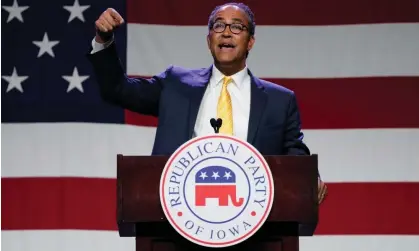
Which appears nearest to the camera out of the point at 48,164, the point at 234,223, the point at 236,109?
the point at 234,223

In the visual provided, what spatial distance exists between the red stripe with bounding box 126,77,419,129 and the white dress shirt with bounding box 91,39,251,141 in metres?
1.60

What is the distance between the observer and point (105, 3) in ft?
12.4

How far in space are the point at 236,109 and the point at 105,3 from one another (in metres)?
1.80

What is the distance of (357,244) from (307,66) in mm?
713

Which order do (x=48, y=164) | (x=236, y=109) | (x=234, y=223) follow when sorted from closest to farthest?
(x=234, y=223) → (x=236, y=109) → (x=48, y=164)

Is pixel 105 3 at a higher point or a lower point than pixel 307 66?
higher

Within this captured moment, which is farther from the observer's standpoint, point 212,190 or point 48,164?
point 48,164

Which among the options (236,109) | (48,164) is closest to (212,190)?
(236,109)

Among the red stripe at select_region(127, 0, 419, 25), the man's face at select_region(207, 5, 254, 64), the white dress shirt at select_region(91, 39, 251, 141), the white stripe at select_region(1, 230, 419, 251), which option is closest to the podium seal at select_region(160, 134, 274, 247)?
the white dress shirt at select_region(91, 39, 251, 141)

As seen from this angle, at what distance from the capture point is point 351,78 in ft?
12.4

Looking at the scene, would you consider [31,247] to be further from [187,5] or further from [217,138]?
[217,138]

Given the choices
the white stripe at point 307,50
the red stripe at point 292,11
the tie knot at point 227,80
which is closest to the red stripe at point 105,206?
the white stripe at point 307,50

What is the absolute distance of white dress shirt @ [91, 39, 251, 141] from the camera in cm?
205

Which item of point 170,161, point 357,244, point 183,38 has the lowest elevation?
point 357,244
